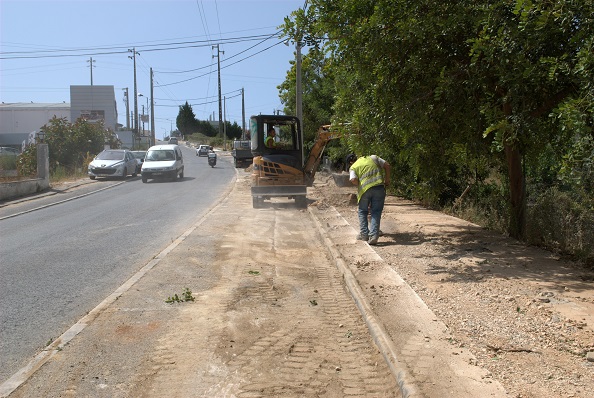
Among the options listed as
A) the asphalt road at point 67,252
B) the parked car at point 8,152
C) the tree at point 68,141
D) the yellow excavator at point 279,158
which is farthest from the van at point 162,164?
the yellow excavator at point 279,158

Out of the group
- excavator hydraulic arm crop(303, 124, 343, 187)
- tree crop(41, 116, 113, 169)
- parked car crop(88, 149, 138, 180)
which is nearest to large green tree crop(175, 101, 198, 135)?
tree crop(41, 116, 113, 169)

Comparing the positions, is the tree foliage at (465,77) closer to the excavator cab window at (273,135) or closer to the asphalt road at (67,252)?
the asphalt road at (67,252)

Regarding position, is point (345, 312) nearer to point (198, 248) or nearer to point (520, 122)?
point (520, 122)

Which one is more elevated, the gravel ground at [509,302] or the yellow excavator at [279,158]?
the yellow excavator at [279,158]

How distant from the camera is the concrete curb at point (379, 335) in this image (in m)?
4.27

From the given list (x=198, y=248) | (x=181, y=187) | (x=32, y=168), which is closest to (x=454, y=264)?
(x=198, y=248)

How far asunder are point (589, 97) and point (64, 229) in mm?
11244

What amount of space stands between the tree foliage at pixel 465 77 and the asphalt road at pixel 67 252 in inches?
181

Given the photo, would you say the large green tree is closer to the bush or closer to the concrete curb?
the bush

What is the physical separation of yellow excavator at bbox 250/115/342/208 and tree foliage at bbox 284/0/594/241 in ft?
22.8

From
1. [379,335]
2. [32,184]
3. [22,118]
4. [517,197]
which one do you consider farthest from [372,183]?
[22,118]

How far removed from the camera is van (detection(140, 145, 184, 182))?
2995 centimetres

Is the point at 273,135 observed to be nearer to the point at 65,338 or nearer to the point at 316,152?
the point at 316,152

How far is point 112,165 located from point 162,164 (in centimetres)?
342
